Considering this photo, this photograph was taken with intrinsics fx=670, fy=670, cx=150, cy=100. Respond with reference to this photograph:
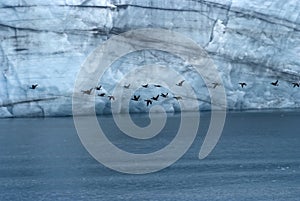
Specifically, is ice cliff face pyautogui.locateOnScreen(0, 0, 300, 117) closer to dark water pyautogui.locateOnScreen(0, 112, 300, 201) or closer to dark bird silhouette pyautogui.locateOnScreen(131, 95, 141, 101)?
dark bird silhouette pyautogui.locateOnScreen(131, 95, 141, 101)

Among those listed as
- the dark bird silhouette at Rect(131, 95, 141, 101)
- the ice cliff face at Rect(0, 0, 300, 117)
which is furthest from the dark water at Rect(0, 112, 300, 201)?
the dark bird silhouette at Rect(131, 95, 141, 101)

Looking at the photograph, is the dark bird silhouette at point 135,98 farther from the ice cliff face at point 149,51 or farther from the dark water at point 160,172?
the dark water at point 160,172

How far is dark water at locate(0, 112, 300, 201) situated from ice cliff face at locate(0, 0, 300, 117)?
124 inches

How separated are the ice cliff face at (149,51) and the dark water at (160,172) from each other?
314 cm

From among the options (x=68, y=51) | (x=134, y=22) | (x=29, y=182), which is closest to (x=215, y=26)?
(x=134, y=22)

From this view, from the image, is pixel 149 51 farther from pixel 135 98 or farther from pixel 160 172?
pixel 160 172

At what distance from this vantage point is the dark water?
29.0ft

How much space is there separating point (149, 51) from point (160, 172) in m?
11.2

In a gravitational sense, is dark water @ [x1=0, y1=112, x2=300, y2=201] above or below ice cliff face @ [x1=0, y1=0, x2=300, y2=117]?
below

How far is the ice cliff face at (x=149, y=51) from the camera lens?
2047 centimetres

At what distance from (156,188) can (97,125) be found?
1023 cm

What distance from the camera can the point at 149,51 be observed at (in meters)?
21.6

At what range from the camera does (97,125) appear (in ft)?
63.6

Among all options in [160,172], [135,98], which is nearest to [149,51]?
[135,98]
